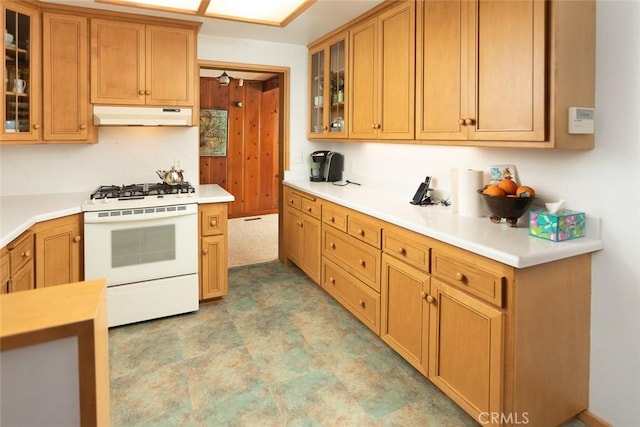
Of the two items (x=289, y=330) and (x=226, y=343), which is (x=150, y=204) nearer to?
(x=226, y=343)

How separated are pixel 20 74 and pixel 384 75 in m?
2.56

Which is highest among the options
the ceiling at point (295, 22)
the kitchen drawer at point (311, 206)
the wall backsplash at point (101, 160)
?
the ceiling at point (295, 22)

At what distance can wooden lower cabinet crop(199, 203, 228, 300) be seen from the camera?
133 inches

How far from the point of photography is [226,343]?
9.34 ft

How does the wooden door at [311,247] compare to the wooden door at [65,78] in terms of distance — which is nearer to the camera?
the wooden door at [65,78]

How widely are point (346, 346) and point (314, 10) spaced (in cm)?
249

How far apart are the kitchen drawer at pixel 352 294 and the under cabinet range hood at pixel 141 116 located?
1686 mm

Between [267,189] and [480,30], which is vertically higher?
[480,30]

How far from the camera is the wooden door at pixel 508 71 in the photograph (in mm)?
1861

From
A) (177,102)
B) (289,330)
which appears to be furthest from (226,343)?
(177,102)

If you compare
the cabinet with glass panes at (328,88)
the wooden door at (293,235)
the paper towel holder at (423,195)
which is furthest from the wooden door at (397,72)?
the wooden door at (293,235)

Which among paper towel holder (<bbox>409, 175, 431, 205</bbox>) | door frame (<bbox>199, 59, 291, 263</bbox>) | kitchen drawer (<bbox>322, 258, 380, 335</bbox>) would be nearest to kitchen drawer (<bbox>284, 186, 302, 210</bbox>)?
door frame (<bbox>199, 59, 291, 263</bbox>)

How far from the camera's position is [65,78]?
3.10 metres

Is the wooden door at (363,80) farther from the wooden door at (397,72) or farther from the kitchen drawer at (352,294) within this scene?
the kitchen drawer at (352,294)
